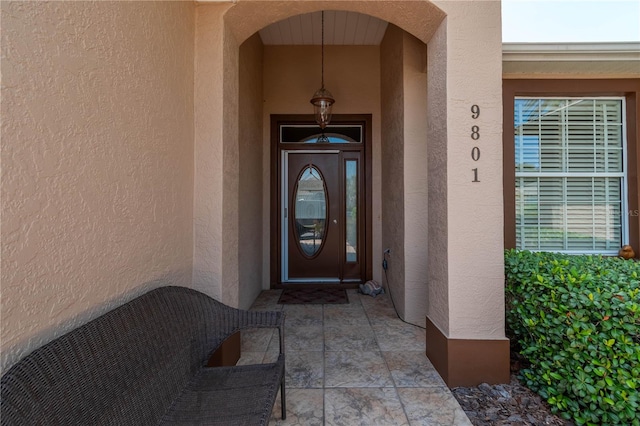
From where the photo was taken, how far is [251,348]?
2.65 metres

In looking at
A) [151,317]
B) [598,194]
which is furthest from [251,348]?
[598,194]

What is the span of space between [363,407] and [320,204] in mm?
3220

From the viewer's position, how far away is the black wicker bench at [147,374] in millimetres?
888

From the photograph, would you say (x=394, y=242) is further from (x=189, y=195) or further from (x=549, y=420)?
(x=189, y=195)

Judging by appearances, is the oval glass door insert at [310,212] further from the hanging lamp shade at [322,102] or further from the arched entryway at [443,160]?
the arched entryway at [443,160]

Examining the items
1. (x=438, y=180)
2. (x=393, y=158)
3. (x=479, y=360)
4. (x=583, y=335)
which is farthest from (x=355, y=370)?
(x=393, y=158)

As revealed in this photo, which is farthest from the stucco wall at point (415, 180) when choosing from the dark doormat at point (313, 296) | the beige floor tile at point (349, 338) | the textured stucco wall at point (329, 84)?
the textured stucco wall at point (329, 84)

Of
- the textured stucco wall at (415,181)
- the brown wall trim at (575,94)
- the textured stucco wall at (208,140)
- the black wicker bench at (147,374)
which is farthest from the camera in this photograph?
the brown wall trim at (575,94)

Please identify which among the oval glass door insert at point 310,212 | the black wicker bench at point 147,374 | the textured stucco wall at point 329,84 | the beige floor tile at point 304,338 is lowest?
the beige floor tile at point 304,338

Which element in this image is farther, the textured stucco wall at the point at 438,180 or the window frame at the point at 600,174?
the window frame at the point at 600,174

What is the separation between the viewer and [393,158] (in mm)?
3742

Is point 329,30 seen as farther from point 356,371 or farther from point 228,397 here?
point 228,397

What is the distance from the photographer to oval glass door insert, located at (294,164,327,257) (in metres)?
4.75

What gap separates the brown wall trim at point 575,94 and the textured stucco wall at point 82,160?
342 centimetres
